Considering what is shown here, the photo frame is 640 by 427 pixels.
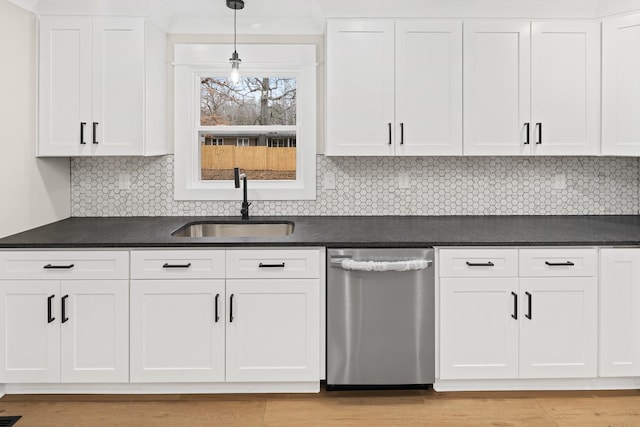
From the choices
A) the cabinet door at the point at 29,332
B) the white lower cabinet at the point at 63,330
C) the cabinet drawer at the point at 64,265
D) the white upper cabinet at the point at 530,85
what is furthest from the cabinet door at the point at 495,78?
the cabinet door at the point at 29,332

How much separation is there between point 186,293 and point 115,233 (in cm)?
60

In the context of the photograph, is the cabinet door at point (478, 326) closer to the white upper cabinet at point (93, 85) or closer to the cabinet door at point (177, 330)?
the cabinet door at point (177, 330)

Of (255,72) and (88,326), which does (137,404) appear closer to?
(88,326)

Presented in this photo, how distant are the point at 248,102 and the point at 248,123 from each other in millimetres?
147

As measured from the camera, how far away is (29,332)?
109 inches

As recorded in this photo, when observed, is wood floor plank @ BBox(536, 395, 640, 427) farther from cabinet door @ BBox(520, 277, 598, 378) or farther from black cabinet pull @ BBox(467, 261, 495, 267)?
black cabinet pull @ BBox(467, 261, 495, 267)

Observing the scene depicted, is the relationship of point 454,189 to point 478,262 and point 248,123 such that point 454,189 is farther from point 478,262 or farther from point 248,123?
point 248,123

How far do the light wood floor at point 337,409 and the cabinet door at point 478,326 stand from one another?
0.19m

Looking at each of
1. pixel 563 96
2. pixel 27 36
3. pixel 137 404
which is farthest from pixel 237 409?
pixel 563 96

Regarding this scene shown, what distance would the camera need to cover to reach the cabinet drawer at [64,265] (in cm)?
275

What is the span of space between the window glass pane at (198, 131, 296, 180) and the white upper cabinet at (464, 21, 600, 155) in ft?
4.08

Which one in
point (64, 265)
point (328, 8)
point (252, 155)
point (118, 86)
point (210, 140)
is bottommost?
point (64, 265)

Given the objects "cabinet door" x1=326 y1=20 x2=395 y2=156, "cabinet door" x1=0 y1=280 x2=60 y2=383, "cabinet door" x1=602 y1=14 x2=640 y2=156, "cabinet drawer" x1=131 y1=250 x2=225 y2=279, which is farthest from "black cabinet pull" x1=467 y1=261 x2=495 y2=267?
"cabinet door" x1=0 y1=280 x2=60 y2=383

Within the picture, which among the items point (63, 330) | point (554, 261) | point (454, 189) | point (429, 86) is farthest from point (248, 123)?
point (554, 261)
